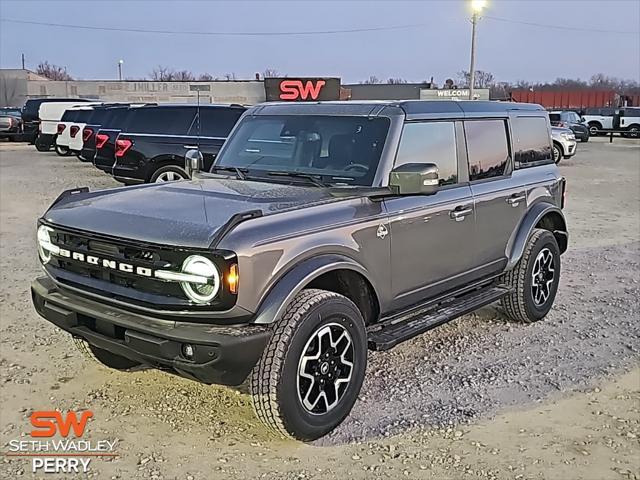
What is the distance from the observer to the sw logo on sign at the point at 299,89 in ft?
112

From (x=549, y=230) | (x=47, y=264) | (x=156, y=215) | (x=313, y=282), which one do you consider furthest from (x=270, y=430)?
(x=549, y=230)

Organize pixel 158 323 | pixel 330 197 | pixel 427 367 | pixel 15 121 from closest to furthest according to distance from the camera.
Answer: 1. pixel 158 323
2. pixel 330 197
3. pixel 427 367
4. pixel 15 121

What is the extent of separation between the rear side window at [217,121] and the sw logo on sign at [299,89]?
22.3 meters

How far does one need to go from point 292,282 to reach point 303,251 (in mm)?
206

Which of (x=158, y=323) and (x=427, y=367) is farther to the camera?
(x=427, y=367)

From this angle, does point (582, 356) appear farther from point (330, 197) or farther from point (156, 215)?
point (156, 215)

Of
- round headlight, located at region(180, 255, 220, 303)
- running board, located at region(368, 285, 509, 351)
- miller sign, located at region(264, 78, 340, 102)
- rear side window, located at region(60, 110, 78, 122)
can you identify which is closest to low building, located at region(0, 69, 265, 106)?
miller sign, located at region(264, 78, 340, 102)

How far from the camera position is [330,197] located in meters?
4.21

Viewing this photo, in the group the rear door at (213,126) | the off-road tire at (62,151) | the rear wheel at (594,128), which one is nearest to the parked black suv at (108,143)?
the rear door at (213,126)

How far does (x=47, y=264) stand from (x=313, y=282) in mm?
1690

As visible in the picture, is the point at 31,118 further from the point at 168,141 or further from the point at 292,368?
the point at 292,368

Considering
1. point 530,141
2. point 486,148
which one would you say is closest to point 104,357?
point 486,148

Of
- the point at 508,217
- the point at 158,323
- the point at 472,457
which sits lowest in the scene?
the point at 472,457

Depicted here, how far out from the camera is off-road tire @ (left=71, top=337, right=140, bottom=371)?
15.3 ft
